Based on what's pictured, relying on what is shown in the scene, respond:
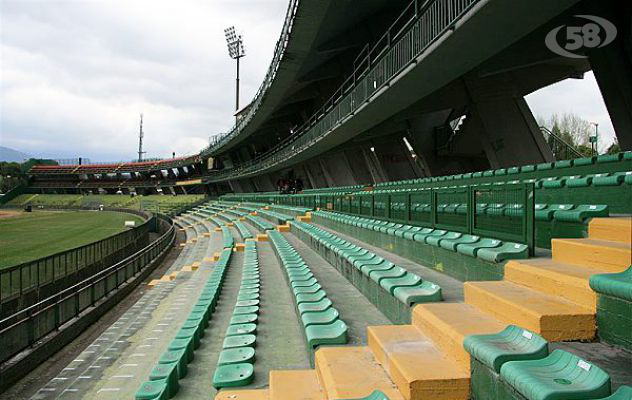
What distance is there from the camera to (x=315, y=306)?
3.82 metres

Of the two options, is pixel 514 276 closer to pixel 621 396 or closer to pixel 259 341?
pixel 621 396

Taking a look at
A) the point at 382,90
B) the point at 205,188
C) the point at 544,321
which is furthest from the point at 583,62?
the point at 205,188

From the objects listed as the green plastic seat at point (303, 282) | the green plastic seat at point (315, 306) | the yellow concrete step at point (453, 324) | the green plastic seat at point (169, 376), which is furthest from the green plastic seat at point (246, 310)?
the yellow concrete step at point (453, 324)

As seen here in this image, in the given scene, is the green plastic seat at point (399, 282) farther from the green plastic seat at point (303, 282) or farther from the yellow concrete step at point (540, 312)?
the green plastic seat at point (303, 282)

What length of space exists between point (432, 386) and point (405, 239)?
10.5 ft

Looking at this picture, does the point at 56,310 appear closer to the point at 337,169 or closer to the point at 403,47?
the point at 403,47

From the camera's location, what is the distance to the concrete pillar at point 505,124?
1183 centimetres

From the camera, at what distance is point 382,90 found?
10664 millimetres

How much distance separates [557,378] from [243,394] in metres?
1.74

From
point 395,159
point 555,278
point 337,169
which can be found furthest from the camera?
point 337,169

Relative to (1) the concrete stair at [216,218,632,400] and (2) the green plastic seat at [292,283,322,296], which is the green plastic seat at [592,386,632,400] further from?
(2) the green plastic seat at [292,283,322,296]

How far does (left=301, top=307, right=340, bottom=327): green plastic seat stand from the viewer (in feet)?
11.0

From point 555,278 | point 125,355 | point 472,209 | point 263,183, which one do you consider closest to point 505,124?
point 472,209

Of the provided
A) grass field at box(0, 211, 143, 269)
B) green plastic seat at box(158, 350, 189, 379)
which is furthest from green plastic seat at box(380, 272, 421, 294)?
grass field at box(0, 211, 143, 269)
